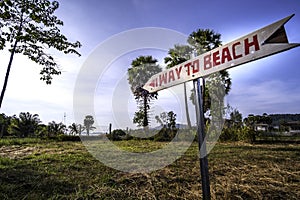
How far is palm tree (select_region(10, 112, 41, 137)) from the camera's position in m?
16.1

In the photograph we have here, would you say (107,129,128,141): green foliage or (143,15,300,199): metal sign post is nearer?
(143,15,300,199): metal sign post

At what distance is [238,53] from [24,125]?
65.5 feet

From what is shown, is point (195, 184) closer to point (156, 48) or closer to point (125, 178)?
point (125, 178)

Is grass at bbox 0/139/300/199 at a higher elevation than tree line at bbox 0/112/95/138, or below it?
below

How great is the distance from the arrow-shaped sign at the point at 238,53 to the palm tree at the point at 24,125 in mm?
18004

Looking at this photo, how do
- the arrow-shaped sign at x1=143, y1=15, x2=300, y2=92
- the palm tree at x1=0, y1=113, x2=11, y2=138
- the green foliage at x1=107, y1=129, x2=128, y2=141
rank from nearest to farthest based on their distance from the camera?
the arrow-shaped sign at x1=143, y1=15, x2=300, y2=92 < the green foliage at x1=107, y1=129, x2=128, y2=141 < the palm tree at x1=0, y1=113, x2=11, y2=138

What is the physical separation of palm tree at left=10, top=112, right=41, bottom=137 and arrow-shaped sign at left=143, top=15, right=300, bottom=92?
59.1 feet

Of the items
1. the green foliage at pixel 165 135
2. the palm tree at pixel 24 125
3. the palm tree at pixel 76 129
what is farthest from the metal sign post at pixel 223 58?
the palm tree at pixel 24 125

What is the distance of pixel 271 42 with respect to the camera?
39.5 inches

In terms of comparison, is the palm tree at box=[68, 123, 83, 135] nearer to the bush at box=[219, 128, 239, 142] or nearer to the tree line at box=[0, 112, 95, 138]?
the tree line at box=[0, 112, 95, 138]

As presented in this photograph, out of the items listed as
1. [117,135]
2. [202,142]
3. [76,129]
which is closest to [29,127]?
[76,129]

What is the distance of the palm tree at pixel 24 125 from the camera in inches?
635

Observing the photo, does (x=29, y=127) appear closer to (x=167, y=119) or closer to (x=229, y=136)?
(x=167, y=119)

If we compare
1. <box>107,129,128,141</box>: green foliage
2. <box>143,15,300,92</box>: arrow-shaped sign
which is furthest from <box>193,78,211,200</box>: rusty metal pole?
<box>107,129,128,141</box>: green foliage
